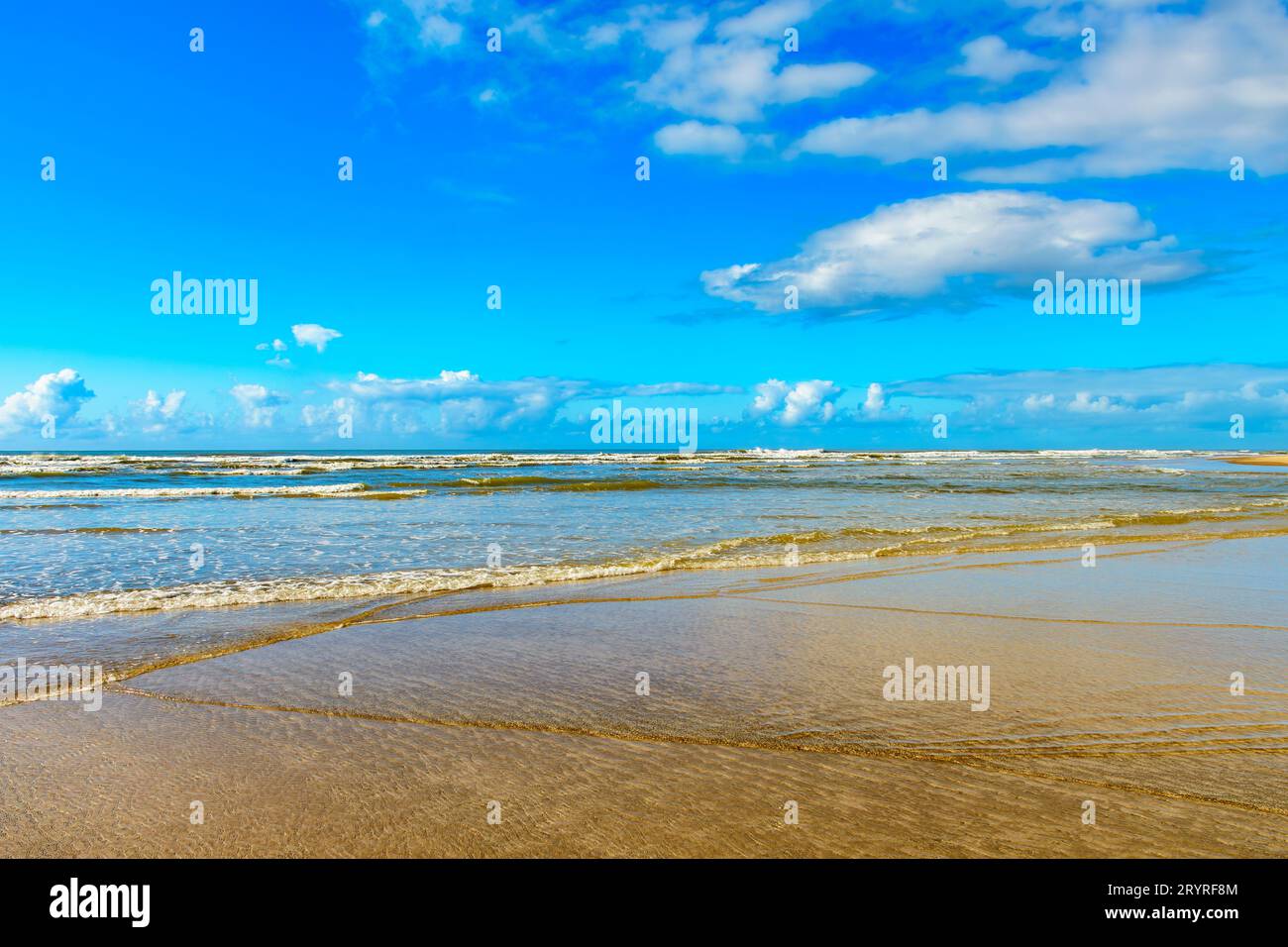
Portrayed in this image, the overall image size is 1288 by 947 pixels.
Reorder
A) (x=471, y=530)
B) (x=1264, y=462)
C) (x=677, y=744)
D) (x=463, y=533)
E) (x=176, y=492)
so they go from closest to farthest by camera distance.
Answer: (x=677, y=744)
(x=463, y=533)
(x=471, y=530)
(x=176, y=492)
(x=1264, y=462)

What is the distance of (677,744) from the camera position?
17.1 feet

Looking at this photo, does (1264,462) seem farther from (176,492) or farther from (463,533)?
(176,492)

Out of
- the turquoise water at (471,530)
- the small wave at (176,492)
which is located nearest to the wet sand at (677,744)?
the turquoise water at (471,530)

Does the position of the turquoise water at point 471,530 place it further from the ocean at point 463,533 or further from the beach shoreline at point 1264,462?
the beach shoreline at point 1264,462

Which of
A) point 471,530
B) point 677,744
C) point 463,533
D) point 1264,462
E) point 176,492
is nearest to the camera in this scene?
point 677,744

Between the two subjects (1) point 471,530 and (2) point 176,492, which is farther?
(2) point 176,492

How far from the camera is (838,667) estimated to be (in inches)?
281

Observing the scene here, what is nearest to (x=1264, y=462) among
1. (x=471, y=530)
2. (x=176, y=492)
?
(x=471, y=530)

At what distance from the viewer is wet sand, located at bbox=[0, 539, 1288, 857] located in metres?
3.97

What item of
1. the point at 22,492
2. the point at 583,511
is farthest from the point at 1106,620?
the point at 22,492

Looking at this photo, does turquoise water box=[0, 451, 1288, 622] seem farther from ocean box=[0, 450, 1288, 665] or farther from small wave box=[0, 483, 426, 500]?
small wave box=[0, 483, 426, 500]

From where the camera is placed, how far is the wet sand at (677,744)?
3967 millimetres
